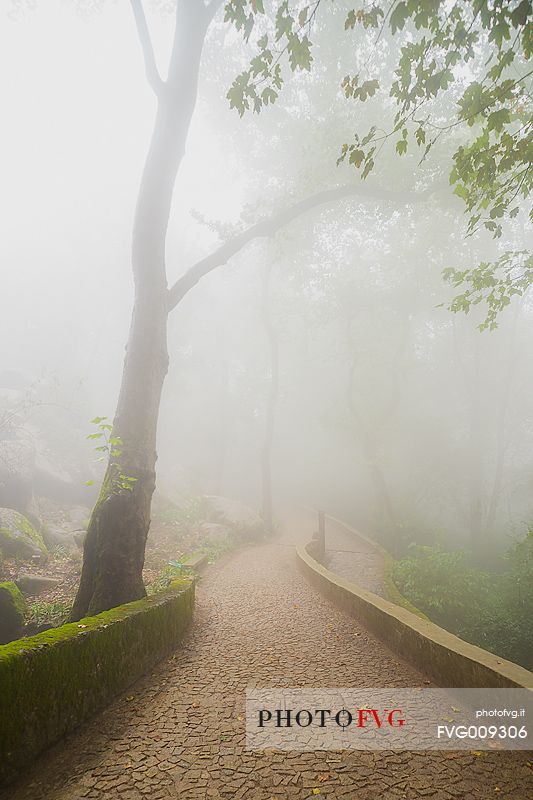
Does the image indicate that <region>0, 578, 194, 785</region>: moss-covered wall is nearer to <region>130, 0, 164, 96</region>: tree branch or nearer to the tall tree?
the tall tree

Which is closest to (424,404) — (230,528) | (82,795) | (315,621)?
(230,528)

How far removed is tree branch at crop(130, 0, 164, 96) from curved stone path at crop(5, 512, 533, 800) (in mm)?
8781

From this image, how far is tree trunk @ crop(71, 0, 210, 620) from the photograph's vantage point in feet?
17.1

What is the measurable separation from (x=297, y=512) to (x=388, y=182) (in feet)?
67.2

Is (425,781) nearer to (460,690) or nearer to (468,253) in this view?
(460,690)

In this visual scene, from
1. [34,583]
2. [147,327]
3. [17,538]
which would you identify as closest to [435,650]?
[147,327]

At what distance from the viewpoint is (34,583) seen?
739 centimetres

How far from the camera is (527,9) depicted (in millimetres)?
2803

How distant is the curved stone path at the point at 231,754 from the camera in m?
2.62

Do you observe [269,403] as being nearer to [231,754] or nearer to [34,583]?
[34,583]

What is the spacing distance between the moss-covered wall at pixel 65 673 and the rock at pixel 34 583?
3.93 m

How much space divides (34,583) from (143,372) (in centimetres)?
479

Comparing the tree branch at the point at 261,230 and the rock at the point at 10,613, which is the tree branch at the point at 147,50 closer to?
the tree branch at the point at 261,230

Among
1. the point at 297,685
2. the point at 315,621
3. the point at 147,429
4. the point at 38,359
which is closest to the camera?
the point at 297,685
